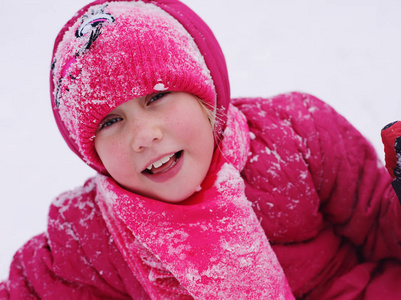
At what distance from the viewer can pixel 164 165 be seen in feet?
2.81

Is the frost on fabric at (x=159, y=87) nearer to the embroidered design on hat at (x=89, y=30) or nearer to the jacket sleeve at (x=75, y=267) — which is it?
the embroidered design on hat at (x=89, y=30)

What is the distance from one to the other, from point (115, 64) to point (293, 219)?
54cm

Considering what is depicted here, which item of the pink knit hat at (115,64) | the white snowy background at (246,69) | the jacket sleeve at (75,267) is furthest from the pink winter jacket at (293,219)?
the white snowy background at (246,69)

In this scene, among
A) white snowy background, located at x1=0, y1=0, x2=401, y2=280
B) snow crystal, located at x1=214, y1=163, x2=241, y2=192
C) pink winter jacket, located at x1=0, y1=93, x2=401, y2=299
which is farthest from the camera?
white snowy background, located at x1=0, y1=0, x2=401, y2=280

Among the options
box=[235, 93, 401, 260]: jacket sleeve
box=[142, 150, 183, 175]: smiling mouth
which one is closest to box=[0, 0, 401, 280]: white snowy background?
box=[235, 93, 401, 260]: jacket sleeve

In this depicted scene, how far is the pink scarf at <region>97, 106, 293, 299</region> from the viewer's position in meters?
0.82

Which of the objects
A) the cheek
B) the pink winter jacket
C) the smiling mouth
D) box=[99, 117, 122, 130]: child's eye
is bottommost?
the pink winter jacket

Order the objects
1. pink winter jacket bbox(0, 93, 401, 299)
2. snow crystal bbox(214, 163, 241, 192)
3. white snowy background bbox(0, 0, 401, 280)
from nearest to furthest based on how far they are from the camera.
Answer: snow crystal bbox(214, 163, 241, 192)
pink winter jacket bbox(0, 93, 401, 299)
white snowy background bbox(0, 0, 401, 280)

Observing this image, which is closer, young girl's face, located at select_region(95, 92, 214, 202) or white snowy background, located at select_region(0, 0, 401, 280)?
young girl's face, located at select_region(95, 92, 214, 202)

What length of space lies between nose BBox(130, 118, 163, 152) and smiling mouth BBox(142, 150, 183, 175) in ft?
0.19

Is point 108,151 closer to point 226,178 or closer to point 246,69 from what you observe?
point 226,178

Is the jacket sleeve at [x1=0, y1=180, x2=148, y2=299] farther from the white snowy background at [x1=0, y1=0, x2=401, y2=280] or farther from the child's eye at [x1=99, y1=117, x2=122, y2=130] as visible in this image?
the white snowy background at [x1=0, y1=0, x2=401, y2=280]

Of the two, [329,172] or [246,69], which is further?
[246,69]

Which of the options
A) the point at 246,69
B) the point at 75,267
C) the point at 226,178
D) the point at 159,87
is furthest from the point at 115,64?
the point at 246,69
